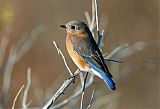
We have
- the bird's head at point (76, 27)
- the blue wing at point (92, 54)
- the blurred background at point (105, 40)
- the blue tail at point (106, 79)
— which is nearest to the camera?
the blue tail at point (106, 79)

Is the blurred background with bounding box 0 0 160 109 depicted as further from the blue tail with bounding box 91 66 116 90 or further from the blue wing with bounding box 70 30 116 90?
the blue tail with bounding box 91 66 116 90

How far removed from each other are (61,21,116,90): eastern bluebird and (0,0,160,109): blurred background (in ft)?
17.3

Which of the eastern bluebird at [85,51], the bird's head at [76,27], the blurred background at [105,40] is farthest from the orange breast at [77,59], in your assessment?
the blurred background at [105,40]

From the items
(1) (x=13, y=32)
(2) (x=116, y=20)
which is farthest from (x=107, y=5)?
(1) (x=13, y=32)

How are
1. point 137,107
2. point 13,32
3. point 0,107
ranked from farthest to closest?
point 13,32, point 137,107, point 0,107

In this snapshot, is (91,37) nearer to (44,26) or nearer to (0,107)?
(0,107)

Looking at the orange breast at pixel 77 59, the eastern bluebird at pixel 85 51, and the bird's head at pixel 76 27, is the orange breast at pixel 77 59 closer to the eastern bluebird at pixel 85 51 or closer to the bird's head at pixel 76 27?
the eastern bluebird at pixel 85 51

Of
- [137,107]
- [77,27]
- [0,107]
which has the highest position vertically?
[77,27]

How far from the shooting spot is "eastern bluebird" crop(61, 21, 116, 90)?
642 cm

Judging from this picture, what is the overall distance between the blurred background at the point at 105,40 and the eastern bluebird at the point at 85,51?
5.26m

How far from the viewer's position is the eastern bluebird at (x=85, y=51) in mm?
6422

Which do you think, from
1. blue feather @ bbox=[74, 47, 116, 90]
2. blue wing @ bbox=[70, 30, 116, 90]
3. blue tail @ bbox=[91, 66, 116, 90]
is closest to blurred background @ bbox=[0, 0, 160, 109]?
blue wing @ bbox=[70, 30, 116, 90]

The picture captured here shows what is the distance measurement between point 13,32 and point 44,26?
75 centimetres

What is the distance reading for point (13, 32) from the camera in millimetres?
13664
